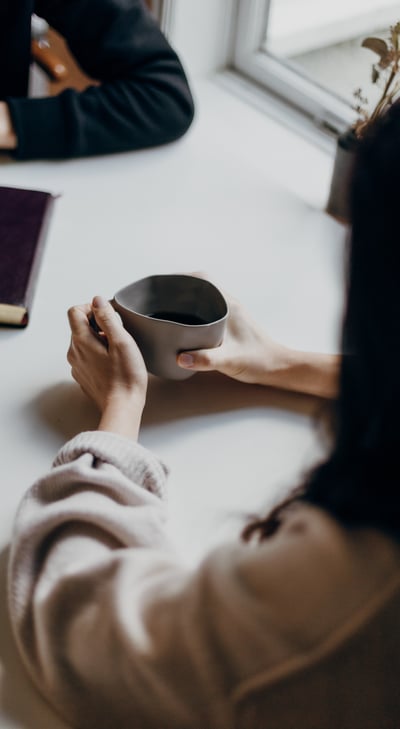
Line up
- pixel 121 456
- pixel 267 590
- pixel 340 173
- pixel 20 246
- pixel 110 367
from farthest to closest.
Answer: pixel 340 173 < pixel 20 246 < pixel 110 367 < pixel 121 456 < pixel 267 590

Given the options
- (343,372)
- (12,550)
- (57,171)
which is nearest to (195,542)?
(12,550)

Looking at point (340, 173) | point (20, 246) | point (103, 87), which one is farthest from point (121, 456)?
point (103, 87)

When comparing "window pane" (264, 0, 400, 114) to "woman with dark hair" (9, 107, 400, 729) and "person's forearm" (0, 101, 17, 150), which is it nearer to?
"person's forearm" (0, 101, 17, 150)

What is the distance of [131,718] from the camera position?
0.56 metres

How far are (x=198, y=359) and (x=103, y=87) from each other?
583 mm

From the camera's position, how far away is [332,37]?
150 cm

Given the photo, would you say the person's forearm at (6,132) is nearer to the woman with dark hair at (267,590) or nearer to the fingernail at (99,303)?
the fingernail at (99,303)

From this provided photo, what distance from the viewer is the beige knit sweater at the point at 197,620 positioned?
472mm

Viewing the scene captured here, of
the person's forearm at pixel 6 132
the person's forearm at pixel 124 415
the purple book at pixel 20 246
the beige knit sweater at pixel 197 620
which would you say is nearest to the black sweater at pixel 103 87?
the person's forearm at pixel 6 132

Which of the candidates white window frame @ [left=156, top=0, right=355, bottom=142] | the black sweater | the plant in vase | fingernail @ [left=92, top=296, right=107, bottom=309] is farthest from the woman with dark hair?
white window frame @ [left=156, top=0, right=355, bottom=142]

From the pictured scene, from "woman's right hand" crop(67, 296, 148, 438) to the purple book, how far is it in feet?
0.32

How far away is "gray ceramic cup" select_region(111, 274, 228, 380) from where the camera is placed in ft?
2.62

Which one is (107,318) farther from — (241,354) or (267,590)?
(267,590)

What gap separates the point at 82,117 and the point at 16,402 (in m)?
0.51
